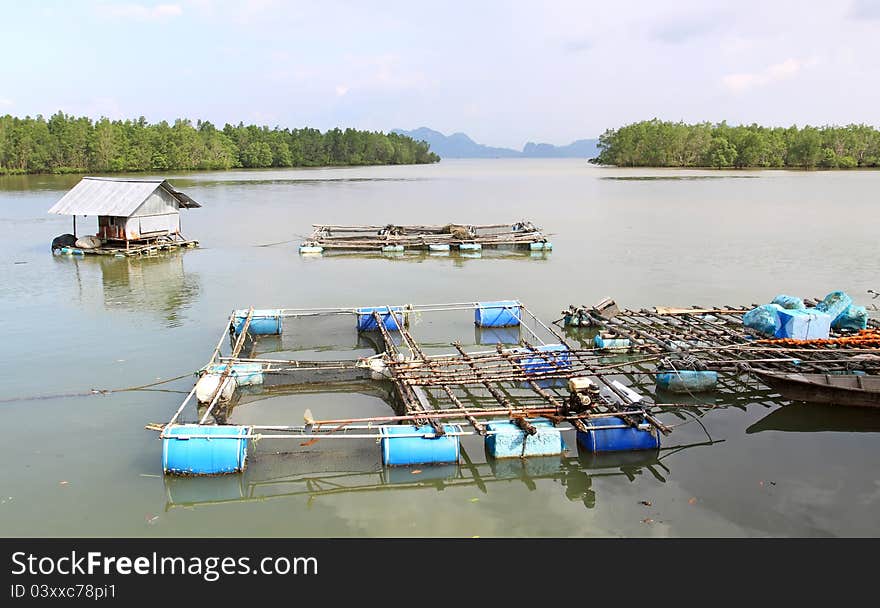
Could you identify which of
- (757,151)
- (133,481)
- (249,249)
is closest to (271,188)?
(249,249)

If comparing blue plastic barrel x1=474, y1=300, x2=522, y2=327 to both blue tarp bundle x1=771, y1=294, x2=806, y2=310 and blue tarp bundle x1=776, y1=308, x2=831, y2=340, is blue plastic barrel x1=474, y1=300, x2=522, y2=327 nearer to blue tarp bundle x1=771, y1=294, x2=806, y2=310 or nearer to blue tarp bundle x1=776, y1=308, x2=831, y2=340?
blue tarp bundle x1=771, y1=294, x2=806, y2=310

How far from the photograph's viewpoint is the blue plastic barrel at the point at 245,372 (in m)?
12.0

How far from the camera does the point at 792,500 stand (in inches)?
330

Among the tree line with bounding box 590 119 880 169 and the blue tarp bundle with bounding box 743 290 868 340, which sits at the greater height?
the tree line with bounding box 590 119 880 169

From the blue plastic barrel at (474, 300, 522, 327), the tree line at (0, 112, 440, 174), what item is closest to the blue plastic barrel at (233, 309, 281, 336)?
the blue plastic barrel at (474, 300, 522, 327)

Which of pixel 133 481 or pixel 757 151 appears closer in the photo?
pixel 133 481

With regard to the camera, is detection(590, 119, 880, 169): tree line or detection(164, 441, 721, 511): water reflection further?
detection(590, 119, 880, 169): tree line

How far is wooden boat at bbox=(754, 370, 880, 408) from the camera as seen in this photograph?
34.9 ft

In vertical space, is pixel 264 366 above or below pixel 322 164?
below

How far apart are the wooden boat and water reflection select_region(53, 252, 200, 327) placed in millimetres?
12927

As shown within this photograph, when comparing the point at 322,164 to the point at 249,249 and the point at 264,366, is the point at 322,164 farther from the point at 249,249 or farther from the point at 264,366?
the point at 264,366

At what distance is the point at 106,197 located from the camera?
85.8ft
